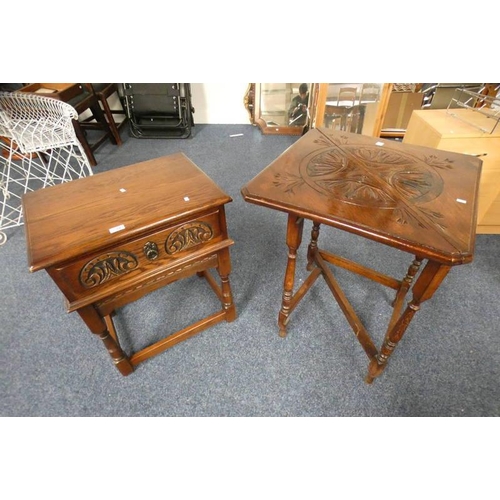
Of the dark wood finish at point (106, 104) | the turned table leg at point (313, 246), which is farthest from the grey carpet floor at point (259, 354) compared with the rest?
the dark wood finish at point (106, 104)

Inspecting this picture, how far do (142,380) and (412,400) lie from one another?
111 cm

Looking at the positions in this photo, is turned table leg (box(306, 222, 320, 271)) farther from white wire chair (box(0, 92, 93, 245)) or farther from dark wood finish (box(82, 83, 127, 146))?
dark wood finish (box(82, 83, 127, 146))

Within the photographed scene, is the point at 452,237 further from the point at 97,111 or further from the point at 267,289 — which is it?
the point at 97,111

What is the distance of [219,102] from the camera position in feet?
11.3

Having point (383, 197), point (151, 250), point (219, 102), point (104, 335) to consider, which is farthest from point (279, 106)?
point (104, 335)

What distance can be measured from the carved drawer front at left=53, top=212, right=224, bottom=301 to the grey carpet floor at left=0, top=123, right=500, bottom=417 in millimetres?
544

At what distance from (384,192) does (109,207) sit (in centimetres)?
85

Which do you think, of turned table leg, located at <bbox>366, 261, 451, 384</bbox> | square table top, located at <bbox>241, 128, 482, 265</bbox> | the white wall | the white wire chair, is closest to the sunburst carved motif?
square table top, located at <bbox>241, 128, 482, 265</bbox>

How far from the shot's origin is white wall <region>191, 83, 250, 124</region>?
336cm

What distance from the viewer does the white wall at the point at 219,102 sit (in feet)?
11.0

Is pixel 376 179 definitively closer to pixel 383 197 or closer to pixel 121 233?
pixel 383 197

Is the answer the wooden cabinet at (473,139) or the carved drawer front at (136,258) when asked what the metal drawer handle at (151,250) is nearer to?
the carved drawer front at (136,258)

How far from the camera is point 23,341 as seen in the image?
4.35 ft
